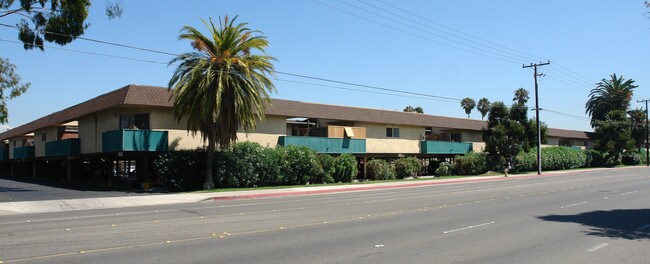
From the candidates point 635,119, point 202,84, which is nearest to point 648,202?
point 202,84

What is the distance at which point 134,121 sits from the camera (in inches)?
1256

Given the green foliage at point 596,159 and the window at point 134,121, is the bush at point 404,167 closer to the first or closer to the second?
the window at point 134,121

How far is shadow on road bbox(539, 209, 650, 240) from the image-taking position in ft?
36.8

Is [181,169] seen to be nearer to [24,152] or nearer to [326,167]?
[326,167]

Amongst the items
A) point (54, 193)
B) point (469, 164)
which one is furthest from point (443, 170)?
point (54, 193)

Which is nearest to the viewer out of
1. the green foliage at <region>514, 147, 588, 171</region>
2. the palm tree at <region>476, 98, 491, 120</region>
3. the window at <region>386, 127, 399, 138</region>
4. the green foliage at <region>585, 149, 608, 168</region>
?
the window at <region>386, 127, 399, 138</region>

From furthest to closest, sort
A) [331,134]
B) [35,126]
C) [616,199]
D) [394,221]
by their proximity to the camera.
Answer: [35,126] < [331,134] < [616,199] < [394,221]

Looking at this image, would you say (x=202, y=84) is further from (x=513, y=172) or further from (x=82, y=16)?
(x=513, y=172)

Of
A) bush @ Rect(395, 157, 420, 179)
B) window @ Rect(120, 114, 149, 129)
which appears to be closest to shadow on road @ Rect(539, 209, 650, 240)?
window @ Rect(120, 114, 149, 129)

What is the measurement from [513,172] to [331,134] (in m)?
23.1

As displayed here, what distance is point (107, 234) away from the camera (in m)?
11.4

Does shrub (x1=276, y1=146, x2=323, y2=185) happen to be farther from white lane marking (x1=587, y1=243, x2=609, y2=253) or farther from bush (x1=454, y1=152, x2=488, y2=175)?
white lane marking (x1=587, y1=243, x2=609, y2=253)

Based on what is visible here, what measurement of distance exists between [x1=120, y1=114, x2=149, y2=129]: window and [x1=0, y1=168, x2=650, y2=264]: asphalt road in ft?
54.4

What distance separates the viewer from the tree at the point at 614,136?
69.8 metres
